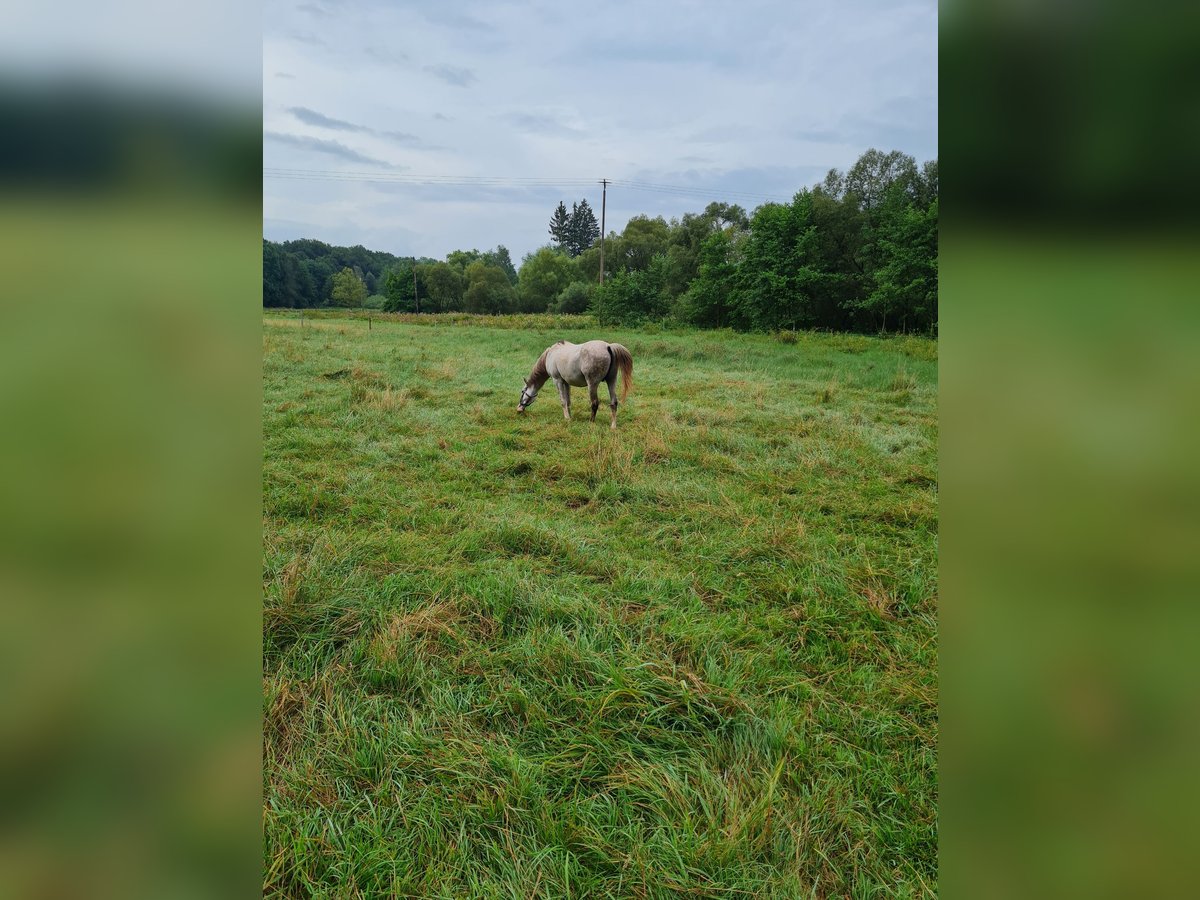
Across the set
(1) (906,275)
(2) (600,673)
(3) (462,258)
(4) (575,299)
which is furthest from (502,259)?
Answer: (2) (600,673)

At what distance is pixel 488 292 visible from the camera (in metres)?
42.6

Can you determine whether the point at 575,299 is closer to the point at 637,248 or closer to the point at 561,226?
the point at 637,248

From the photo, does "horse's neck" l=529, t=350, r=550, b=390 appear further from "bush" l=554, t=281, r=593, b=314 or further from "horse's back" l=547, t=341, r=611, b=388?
"bush" l=554, t=281, r=593, b=314

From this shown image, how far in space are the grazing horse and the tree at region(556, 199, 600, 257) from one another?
60.1 m

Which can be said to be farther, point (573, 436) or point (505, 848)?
point (573, 436)

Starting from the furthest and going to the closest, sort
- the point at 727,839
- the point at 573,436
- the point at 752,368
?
the point at 752,368 → the point at 573,436 → the point at 727,839
